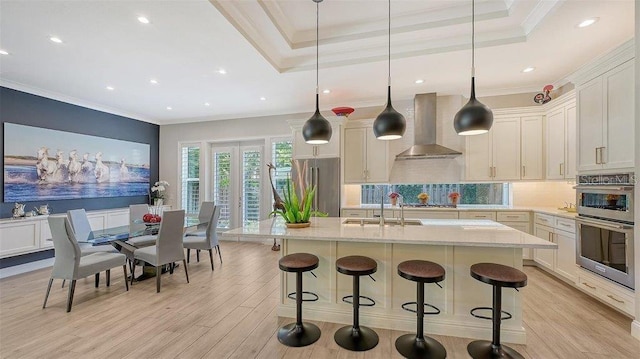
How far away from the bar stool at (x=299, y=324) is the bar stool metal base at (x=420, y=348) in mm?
719

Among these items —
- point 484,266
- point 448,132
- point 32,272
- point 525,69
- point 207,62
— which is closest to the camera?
point 484,266

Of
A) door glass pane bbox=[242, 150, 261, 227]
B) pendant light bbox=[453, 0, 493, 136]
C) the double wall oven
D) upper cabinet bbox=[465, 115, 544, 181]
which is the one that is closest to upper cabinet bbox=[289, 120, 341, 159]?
door glass pane bbox=[242, 150, 261, 227]

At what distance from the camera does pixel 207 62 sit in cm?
381

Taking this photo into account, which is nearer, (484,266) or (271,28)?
(484,266)

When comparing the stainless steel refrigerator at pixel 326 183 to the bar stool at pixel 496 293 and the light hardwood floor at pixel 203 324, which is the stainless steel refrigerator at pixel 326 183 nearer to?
the light hardwood floor at pixel 203 324

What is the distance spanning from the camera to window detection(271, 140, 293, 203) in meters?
6.31

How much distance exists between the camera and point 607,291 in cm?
297

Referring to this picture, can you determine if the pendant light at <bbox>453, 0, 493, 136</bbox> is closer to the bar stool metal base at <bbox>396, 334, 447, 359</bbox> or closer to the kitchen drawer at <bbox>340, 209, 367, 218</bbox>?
the bar stool metal base at <bbox>396, 334, 447, 359</bbox>

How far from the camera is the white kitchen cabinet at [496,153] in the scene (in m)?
4.75

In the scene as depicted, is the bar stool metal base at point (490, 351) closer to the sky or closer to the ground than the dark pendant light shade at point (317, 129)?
closer to the ground

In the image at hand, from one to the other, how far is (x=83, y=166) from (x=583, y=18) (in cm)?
772

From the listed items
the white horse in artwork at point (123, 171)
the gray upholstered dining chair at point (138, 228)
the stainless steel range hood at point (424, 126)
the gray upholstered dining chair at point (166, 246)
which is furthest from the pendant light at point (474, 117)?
the white horse in artwork at point (123, 171)

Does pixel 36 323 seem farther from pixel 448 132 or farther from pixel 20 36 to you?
pixel 448 132

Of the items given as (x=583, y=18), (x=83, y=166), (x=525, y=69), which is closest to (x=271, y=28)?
(x=583, y=18)
